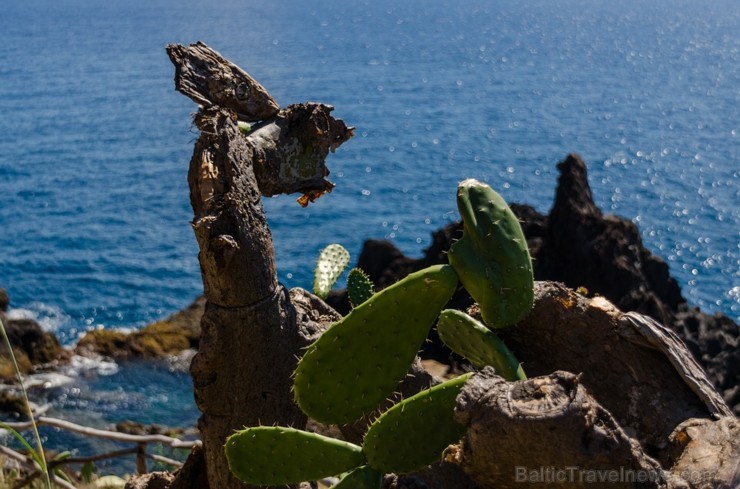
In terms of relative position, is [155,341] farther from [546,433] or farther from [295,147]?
[546,433]

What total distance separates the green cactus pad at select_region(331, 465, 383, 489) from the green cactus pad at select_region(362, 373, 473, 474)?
0.03 meters

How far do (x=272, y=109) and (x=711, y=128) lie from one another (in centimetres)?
4150

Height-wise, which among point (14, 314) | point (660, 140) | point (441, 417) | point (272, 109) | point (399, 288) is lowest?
point (14, 314)

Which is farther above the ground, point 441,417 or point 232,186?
point 232,186

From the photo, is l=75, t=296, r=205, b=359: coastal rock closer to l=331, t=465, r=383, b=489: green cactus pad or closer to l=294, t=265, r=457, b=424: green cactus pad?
l=294, t=265, r=457, b=424: green cactus pad

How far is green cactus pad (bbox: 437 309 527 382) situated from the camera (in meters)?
3.18

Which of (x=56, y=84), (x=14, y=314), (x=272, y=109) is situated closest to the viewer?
(x=272, y=109)

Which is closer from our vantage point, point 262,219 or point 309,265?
point 262,219

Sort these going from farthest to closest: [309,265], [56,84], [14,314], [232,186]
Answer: [56,84] → [309,265] → [14,314] → [232,186]

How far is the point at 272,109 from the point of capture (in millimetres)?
4309

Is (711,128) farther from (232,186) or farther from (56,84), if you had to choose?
(232,186)

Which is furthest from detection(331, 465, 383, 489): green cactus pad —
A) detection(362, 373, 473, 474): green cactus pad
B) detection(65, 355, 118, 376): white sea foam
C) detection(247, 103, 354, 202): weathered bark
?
detection(65, 355, 118, 376): white sea foam

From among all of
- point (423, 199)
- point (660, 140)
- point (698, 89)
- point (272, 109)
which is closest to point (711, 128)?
point (660, 140)

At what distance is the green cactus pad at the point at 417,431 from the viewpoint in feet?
9.95
